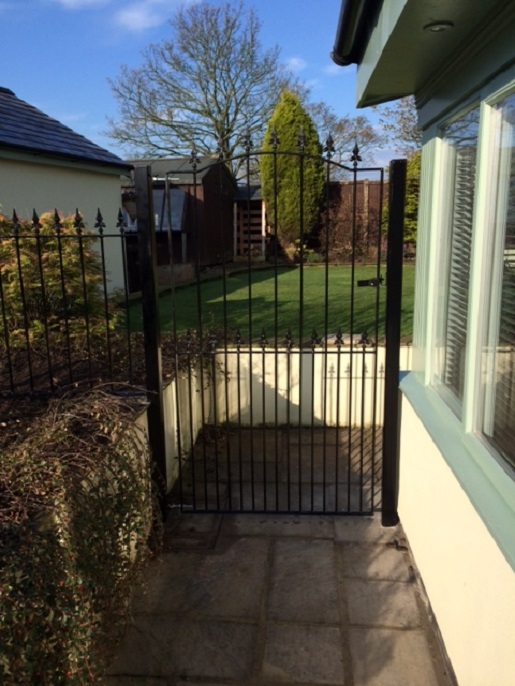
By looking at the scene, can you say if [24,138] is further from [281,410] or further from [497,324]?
[497,324]

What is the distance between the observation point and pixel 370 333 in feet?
20.7

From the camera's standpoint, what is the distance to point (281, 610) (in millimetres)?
2801

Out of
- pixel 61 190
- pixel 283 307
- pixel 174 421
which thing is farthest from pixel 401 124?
pixel 174 421

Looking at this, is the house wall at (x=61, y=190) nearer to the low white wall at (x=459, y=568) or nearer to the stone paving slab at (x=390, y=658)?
the low white wall at (x=459, y=568)

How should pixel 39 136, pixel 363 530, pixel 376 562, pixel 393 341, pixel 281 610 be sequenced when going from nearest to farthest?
pixel 281 610, pixel 376 562, pixel 393 341, pixel 363 530, pixel 39 136

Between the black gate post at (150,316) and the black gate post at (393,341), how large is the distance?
55.8 inches

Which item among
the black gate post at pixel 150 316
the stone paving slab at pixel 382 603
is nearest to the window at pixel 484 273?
the stone paving slab at pixel 382 603

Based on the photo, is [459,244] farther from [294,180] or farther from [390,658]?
[294,180]

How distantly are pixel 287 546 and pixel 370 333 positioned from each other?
342cm

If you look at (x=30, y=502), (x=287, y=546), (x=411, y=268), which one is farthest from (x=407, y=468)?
(x=411, y=268)

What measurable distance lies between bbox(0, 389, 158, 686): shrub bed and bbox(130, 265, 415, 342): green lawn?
2.47m

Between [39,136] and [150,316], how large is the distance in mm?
7345

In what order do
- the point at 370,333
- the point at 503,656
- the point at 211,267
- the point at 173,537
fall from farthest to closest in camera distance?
1. the point at 211,267
2. the point at 370,333
3. the point at 173,537
4. the point at 503,656

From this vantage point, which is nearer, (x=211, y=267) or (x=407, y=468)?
(x=407, y=468)
